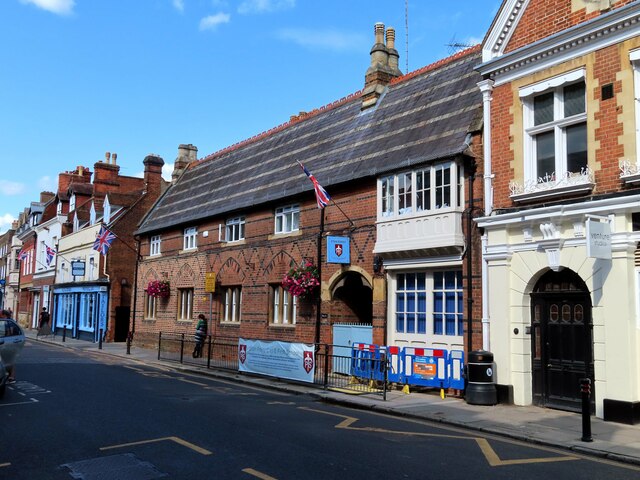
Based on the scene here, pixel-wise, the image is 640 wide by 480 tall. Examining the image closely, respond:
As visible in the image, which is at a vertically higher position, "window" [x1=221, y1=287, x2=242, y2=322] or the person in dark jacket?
"window" [x1=221, y1=287, x2=242, y2=322]

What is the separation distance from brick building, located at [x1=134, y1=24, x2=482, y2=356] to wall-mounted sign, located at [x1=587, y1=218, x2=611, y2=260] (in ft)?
11.1

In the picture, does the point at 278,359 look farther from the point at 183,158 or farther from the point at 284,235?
the point at 183,158

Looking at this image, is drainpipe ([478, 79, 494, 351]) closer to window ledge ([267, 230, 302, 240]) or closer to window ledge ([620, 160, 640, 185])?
window ledge ([620, 160, 640, 185])

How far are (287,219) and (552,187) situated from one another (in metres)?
10.7

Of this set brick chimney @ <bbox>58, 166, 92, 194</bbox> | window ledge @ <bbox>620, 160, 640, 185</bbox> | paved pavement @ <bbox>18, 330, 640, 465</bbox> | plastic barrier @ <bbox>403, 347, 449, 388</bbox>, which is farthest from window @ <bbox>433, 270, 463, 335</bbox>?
brick chimney @ <bbox>58, 166, 92, 194</bbox>

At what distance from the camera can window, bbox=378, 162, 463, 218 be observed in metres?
14.2

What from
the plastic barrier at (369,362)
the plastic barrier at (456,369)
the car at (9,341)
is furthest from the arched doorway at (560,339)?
the car at (9,341)

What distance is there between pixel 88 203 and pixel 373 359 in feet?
109

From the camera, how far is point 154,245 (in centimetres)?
3012

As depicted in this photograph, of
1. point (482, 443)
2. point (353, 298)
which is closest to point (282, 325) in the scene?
point (353, 298)

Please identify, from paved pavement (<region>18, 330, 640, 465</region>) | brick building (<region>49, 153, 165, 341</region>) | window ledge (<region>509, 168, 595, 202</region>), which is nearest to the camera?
paved pavement (<region>18, 330, 640, 465</region>)

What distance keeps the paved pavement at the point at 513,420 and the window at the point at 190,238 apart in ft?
38.8

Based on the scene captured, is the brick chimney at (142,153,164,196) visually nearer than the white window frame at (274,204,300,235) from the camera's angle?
No

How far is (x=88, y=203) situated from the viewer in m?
42.0
